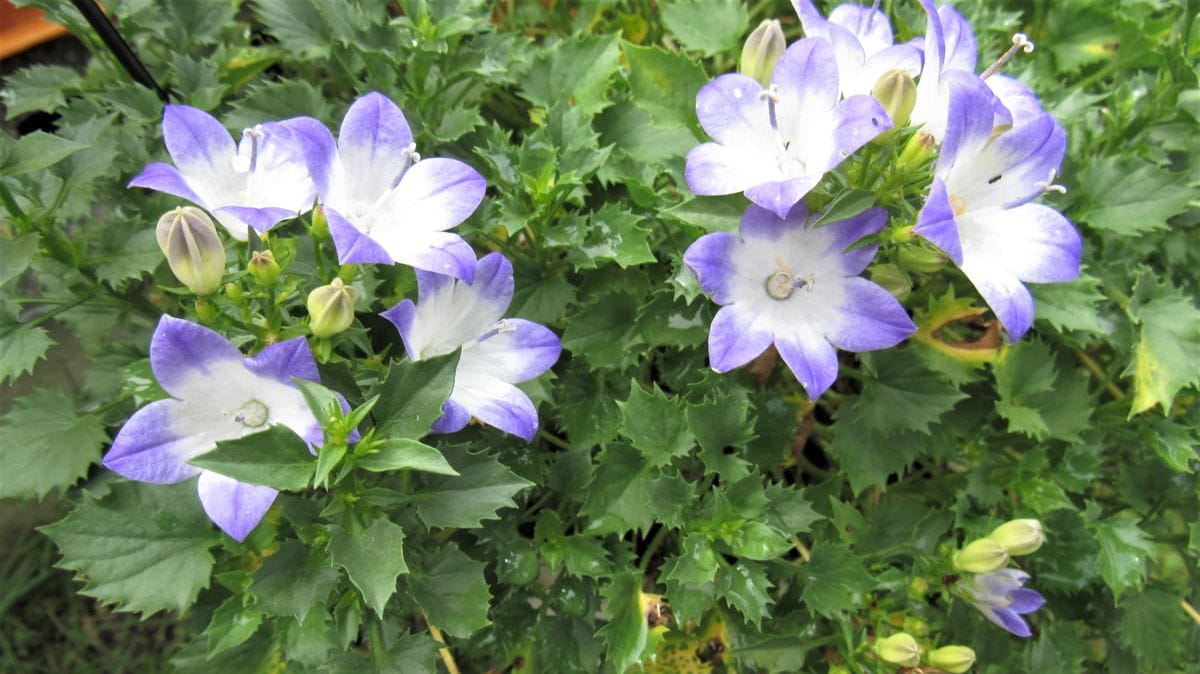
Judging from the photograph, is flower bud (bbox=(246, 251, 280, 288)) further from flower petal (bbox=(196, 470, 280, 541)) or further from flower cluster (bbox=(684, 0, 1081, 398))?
flower cluster (bbox=(684, 0, 1081, 398))

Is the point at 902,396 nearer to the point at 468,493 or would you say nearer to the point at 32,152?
the point at 468,493

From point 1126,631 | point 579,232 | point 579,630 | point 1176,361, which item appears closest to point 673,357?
point 579,232

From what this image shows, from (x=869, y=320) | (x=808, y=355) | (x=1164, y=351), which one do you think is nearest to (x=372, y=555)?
(x=808, y=355)

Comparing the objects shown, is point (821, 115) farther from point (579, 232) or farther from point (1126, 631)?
point (1126, 631)

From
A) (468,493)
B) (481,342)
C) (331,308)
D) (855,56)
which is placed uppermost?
(855,56)

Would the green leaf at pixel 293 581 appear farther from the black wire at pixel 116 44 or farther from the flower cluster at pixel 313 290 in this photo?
the black wire at pixel 116 44

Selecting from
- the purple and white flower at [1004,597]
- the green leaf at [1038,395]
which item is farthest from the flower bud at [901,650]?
the green leaf at [1038,395]
